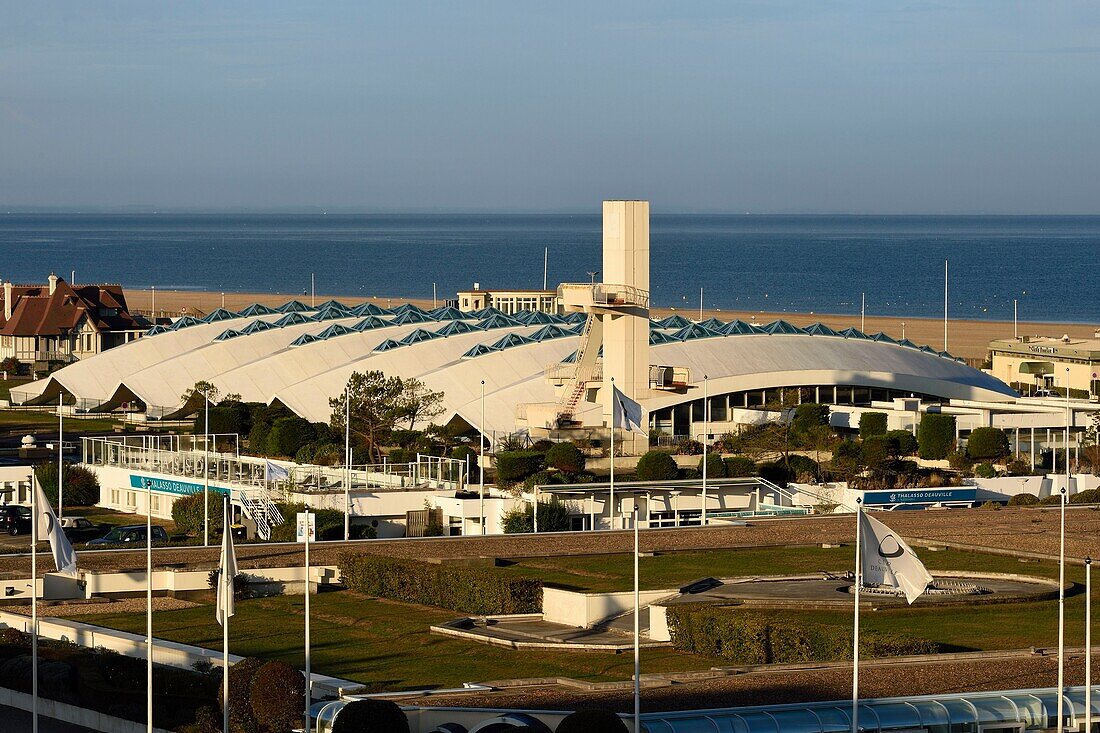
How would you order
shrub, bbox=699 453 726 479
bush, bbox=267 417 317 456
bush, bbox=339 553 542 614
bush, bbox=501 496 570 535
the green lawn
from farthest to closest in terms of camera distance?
1. bush, bbox=267 417 317 456
2. shrub, bbox=699 453 726 479
3. bush, bbox=501 496 570 535
4. bush, bbox=339 553 542 614
5. the green lawn

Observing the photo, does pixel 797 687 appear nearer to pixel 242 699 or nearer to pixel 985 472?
pixel 242 699

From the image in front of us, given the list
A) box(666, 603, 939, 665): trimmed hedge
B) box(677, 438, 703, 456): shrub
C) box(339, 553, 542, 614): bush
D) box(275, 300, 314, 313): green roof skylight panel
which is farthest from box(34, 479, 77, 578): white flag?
box(275, 300, 314, 313): green roof skylight panel

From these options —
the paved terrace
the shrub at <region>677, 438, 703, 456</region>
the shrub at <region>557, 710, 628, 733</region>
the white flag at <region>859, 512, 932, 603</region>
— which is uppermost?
the white flag at <region>859, 512, 932, 603</region>

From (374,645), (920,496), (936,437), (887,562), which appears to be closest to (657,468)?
(920,496)

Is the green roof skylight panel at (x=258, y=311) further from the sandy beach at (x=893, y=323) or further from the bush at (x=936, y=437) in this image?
the sandy beach at (x=893, y=323)

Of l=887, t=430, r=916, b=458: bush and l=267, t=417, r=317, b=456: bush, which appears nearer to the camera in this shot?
l=887, t=430, r=916, b=458: bush

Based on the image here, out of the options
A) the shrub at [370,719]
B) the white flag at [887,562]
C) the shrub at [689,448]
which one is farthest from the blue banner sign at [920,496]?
the shrub at [370,719]

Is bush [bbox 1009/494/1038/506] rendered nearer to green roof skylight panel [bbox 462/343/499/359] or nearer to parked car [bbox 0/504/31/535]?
green roof skylight panel [bbox 462/343/499/359]

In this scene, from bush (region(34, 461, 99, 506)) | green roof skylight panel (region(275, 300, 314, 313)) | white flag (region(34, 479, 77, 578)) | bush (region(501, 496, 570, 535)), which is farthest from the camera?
green roof skylight panel (region(275, 300, 314, 313))
